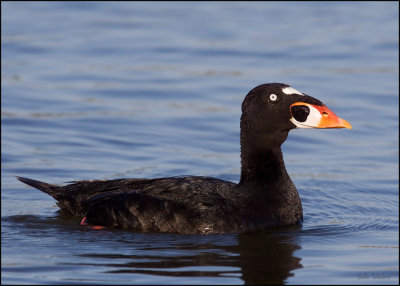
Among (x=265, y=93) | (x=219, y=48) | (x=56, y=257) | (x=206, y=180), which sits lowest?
(x=56, y=257)

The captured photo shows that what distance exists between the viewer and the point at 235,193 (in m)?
11.4

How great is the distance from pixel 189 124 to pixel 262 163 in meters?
5.79

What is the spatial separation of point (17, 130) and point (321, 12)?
12.0m

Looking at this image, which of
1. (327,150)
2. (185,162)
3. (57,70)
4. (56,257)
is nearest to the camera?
(56,257)

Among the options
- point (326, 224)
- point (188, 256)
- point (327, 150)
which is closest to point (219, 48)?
point (327, 150)

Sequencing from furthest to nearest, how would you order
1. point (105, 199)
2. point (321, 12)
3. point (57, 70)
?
point (321, 12), point (57, 70), point (105, 199)

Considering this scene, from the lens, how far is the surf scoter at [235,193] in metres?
11.1

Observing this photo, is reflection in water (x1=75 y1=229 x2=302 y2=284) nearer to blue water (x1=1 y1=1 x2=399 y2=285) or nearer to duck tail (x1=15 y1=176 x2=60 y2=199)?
blue water (x1=1 y1=1 x2=399 y2=285)

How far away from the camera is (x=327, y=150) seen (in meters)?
16.2

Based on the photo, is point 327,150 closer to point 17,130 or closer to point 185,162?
point 185,162

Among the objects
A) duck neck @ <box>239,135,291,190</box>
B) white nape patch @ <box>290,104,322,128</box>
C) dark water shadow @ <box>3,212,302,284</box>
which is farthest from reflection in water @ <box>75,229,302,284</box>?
white nape patch @ <box>290,104,322,128</box>

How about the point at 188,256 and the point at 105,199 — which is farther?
the point at 105,199

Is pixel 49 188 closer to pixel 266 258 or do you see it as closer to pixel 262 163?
pixel 262 163

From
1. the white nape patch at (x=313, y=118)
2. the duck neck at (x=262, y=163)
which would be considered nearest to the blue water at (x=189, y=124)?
the duck neck at (x=262, y=163)
